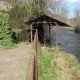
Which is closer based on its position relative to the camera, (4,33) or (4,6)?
(4,33)

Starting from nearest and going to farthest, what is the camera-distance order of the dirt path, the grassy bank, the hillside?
the dirt path → the grassy bank → the hillside

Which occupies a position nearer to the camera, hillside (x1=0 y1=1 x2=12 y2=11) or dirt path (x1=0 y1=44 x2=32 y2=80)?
dirt path (x1=0 y1=44 x2=32 y2=80)

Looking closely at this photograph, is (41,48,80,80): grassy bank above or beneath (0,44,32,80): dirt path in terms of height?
beneath

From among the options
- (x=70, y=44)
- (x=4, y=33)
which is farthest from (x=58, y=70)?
(x=70, y=44)

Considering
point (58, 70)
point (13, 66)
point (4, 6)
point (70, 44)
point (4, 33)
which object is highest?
point (4, 6)

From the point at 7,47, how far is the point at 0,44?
2.81ft

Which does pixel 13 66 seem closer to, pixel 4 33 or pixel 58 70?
pixel 58 70

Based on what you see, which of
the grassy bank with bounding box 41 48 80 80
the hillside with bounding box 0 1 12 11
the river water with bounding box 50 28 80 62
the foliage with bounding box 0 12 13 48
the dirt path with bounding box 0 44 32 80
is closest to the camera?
the dirt path with bounding box 0 44 32 80

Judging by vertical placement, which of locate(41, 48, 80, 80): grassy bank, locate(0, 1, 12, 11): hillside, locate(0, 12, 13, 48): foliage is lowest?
locate(41, 48, 80, 80): grassy bank

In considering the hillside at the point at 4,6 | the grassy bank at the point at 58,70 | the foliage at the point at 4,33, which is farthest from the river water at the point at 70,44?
the hillside at the point at 4,6

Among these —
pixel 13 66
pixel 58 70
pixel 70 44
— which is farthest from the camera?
pixel 70 44

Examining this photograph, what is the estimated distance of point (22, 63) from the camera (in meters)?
13.2

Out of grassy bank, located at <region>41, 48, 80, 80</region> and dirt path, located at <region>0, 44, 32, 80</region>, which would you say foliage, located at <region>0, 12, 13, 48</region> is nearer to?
dirt path, located at <region>0, 44, 32, 80</region>

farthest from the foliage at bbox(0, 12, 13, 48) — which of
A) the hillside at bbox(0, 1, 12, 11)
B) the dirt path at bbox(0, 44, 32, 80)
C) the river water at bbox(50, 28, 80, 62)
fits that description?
the hillside at bbox(0, 1, 12, 11)
